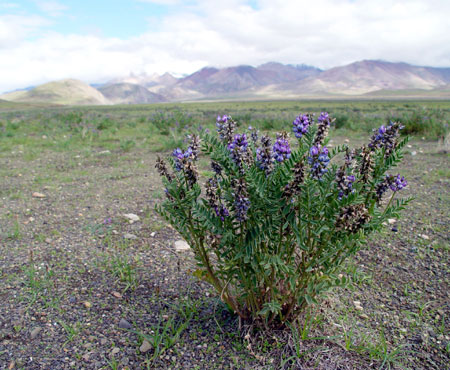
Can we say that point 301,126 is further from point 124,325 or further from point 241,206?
point 124,325

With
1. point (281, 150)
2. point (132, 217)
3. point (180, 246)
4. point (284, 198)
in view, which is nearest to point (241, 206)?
point (284, 198)

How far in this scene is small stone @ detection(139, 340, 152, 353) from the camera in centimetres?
249

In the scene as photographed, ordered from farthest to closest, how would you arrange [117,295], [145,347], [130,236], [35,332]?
[130,236]
[117,295]
[35,332]
[145,347]

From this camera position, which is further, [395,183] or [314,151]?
[395,183]

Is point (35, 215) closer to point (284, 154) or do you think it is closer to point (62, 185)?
point (62, 185)

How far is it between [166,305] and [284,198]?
5.49ft

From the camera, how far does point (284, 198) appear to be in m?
1.93

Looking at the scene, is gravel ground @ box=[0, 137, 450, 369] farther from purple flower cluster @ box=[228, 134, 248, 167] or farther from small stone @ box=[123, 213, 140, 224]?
purple flower cluster @ box=[228, 134, 248, 167]

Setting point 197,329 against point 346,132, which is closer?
point 197,329

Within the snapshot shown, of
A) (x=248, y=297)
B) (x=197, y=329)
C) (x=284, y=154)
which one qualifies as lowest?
(x=197, y=329)

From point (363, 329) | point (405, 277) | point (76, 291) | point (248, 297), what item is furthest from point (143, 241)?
point (405, 277)

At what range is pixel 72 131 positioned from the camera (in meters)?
13.7

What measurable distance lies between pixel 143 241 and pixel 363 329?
8.62 feet

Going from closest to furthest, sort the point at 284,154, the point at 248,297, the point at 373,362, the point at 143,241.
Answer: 1. the point at 284,154
2. the point at 373,362
3. the point at 248,297
4. the point at 143,241
